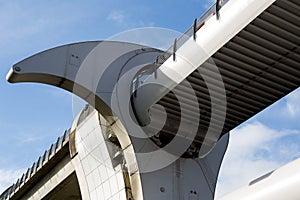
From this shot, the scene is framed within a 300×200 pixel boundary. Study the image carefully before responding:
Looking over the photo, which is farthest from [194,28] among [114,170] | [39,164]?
[39,164]

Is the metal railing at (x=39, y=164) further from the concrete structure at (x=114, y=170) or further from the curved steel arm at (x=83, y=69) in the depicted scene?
the curved steel arm at (x=83, y=69)

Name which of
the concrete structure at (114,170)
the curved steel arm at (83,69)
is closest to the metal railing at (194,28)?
the curved steel arm at (83,69)

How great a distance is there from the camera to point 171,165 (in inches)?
614

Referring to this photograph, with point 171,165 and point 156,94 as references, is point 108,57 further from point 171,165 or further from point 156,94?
point 171,165

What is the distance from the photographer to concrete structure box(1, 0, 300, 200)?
485 inches

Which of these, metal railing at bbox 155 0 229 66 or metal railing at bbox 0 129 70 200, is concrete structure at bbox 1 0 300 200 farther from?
metal railing at bbox 0 129 70 200

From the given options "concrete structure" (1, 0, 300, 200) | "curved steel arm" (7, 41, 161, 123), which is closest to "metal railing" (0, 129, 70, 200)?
"concrete structure" (1, 0, 300, 200)

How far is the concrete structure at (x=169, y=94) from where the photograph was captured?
12.3 meters

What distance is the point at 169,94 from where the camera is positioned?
14.1 metres

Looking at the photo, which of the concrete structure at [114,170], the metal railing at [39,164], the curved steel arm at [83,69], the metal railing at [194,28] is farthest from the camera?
the metal railing at [39,164]

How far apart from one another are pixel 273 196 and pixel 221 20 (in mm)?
6074

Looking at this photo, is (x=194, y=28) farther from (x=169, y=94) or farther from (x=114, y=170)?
(x=114, y=170)

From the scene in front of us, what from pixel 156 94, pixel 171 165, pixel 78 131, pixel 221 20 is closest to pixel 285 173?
pixel 221 20

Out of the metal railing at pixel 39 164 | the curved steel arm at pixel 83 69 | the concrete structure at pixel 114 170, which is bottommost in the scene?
the concrete structure at pixel 114 170
